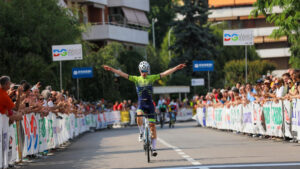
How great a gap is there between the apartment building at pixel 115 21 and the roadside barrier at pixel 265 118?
1424 inches

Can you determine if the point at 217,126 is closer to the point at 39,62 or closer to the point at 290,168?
the point at 39,62

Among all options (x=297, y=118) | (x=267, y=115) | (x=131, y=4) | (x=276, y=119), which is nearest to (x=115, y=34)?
(x=131, y=4)

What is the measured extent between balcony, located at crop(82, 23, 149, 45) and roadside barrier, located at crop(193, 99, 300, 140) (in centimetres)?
3815

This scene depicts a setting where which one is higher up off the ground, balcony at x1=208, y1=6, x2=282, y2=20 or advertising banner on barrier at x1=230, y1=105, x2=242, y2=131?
balcony at x1=208, y1=6, x2=282, y2=20

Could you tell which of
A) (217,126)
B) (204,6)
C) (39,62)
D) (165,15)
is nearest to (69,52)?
(39,62)

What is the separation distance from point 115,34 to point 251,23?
37.5 metres

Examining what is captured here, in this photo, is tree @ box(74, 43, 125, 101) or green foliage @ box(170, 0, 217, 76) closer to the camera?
tree @ box(74, 43, 125, 101)

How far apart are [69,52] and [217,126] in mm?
8254

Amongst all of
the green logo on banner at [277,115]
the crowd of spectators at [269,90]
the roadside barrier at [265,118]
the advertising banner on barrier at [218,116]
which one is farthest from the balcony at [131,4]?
the green logo on banner at [277,115]

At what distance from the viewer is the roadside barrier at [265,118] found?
68.9 feet

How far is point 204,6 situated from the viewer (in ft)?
246

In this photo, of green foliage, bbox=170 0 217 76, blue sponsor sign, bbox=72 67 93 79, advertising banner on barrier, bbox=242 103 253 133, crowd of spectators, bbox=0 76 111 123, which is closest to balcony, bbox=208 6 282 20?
green foliage, bbox=170 0 217 76

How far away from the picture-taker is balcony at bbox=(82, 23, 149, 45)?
240ft

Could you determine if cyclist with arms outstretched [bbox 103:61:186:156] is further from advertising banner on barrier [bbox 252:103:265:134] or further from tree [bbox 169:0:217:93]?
tree [bbox 169:0:217:93]
